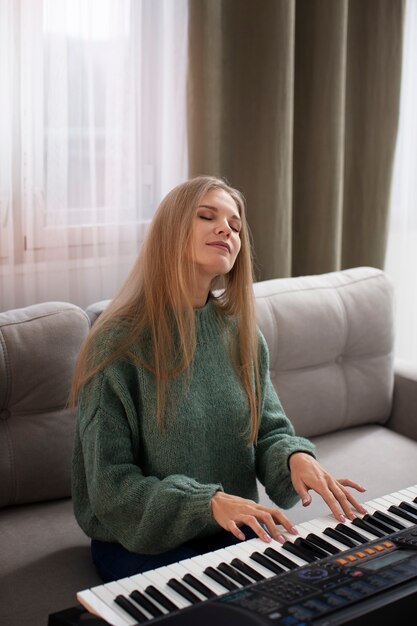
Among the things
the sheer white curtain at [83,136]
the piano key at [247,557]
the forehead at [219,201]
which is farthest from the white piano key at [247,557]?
the sheer white curtain at [83,136]

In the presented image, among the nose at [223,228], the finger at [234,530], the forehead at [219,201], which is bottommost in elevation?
the finger at [234,530]

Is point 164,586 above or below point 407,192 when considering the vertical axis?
below

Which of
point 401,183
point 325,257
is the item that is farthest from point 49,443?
point 401,183

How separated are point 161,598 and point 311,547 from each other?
27 centimetres

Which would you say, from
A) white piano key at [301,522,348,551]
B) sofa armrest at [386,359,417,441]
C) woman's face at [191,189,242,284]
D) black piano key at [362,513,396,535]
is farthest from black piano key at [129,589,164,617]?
sofa armrest at [386,359,417,441]

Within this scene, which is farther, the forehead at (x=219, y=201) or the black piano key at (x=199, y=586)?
the forehead at (x=219, y=201)

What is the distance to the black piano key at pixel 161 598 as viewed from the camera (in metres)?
1.18

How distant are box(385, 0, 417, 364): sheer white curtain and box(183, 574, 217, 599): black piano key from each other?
2.15 metres

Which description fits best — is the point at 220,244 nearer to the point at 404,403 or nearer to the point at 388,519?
the point at 388,519

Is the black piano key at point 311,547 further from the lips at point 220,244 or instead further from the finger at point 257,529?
the lips at point 220,244

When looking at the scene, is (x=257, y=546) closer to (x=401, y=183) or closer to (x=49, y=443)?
(x=49, y=443)

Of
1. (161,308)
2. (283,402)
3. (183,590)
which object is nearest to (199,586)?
(183,590)

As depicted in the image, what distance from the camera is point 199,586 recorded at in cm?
122

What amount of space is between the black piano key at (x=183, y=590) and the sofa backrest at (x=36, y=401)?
29.5 inches
